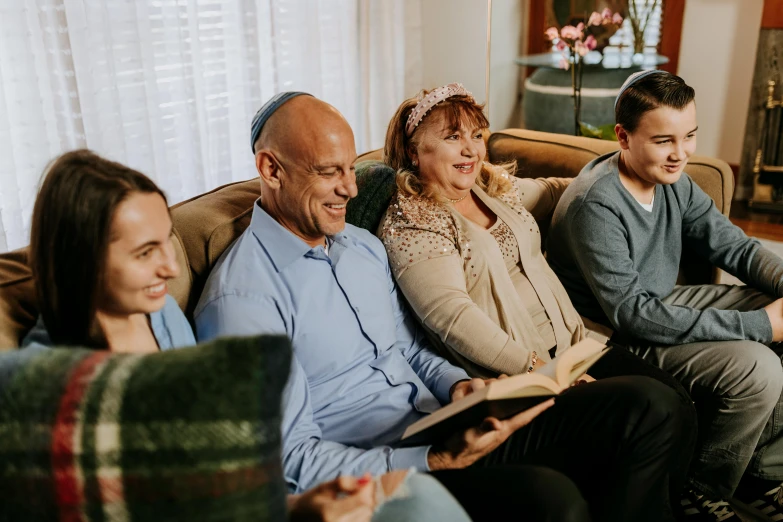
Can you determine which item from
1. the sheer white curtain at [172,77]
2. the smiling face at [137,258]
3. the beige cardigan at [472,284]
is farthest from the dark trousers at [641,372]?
the sheer white curtain at [172,77]

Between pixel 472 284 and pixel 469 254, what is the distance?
0.24 ft

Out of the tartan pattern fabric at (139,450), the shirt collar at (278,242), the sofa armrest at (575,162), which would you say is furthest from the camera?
the sofa armrest at (575,162)

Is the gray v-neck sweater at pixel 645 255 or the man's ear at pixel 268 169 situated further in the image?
the gray v-neck sweater at pixel 645 255

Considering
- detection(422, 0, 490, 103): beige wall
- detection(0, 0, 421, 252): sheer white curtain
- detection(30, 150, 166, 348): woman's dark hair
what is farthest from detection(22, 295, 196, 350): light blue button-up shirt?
detection(422, 0, 490, 103): beige wall

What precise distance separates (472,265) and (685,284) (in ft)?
2.77

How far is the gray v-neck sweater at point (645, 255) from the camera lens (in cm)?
170

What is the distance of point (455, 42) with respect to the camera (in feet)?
13.8

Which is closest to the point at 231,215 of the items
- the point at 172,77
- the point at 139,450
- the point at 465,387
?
the point at 465,387

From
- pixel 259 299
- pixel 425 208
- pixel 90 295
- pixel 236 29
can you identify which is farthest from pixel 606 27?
pixel 90 295

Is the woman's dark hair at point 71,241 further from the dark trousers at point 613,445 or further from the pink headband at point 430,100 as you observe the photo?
the pink headband at point 430,100

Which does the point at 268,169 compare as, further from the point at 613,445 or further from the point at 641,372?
the point at 641,372

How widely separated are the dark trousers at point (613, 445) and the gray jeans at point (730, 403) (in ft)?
1.34

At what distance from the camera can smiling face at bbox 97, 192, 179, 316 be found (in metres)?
0.97

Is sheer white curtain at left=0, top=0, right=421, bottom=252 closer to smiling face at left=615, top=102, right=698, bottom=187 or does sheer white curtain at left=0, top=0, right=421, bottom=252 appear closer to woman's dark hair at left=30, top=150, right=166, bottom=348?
woman's dark hair at left=30, top=150, right=166, bottom=348
